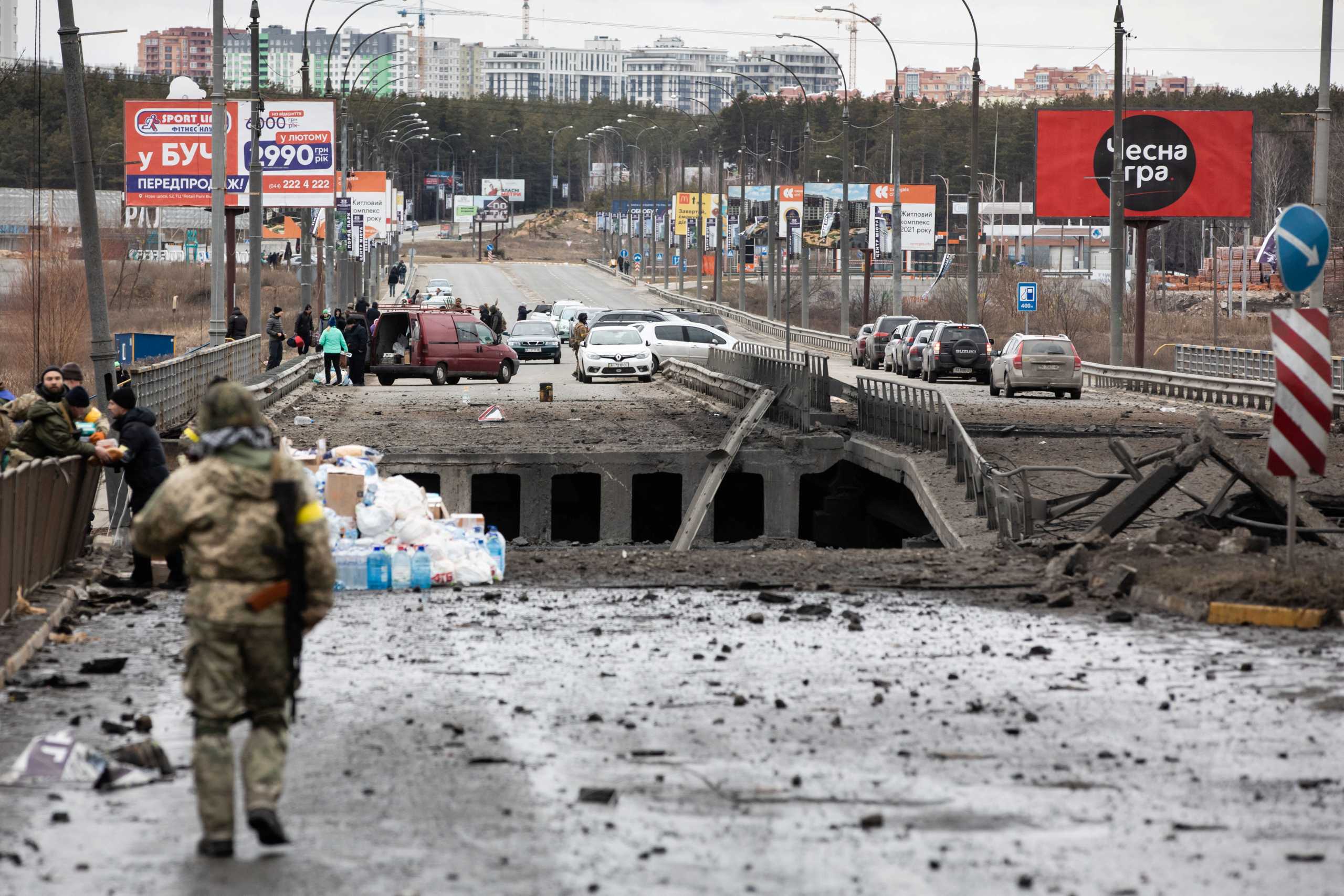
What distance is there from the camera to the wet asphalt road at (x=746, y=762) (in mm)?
6707

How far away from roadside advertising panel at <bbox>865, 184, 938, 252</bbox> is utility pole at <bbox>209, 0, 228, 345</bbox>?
146ft

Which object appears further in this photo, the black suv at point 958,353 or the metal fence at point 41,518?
the black suv at point 958,353

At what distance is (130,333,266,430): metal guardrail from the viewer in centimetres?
2605

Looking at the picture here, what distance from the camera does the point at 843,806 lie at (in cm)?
769

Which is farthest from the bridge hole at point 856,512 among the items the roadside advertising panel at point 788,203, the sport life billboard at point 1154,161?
the roadside advertising panel at point 788,203

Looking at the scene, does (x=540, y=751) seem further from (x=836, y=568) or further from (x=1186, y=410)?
(x=1186, y=410)

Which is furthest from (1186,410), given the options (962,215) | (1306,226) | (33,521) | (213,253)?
(962,215)

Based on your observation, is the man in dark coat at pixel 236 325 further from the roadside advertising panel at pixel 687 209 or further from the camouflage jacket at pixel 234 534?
the roadside advertising panel at pixel 687 209

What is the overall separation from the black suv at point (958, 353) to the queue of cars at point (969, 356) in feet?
0.05

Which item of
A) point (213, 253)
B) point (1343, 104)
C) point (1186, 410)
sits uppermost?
point (1343, 104)

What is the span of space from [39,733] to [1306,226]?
9.26 meters

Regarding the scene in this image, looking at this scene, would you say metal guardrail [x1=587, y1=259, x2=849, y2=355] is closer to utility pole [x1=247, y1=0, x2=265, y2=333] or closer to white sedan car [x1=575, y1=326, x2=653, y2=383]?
white sedan car [x1=575, y1=326, x2=653, y2=383]

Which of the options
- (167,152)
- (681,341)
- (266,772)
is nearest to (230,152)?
(167,152)

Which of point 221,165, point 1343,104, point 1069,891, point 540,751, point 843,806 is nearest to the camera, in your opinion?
point 1069,891
